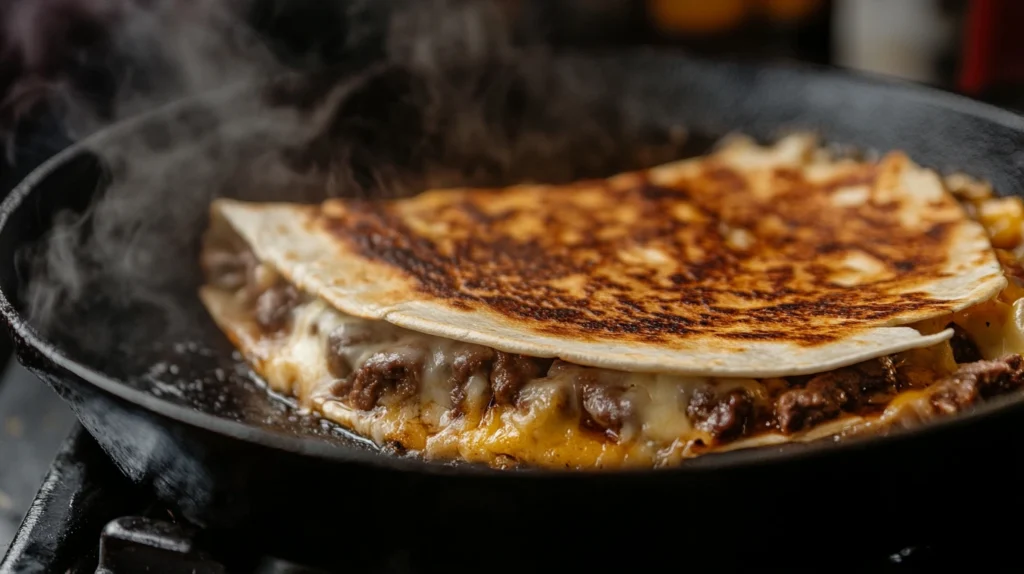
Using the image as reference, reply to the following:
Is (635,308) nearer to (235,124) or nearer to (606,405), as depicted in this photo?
(606,405)

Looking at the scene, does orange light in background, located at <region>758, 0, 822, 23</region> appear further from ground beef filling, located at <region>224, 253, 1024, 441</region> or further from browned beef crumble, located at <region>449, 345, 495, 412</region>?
browned beef crumble, located at <region>449, 345, 495, 412</region>

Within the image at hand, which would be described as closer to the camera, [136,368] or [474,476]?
[474,476]

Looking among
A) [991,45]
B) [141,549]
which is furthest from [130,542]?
[991,45]

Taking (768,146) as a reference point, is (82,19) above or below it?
above

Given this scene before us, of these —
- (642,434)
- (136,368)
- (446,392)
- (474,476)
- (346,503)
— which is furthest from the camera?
(136,368)

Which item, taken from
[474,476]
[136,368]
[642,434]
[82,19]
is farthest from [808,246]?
[82,19]

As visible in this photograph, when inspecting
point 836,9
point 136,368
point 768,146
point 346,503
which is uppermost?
point 836,9

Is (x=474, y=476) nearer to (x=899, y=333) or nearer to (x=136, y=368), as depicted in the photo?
(x=899, y=333)

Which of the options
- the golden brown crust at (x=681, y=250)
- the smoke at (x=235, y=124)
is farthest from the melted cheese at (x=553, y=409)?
the smoke at (x=235, y=124)
